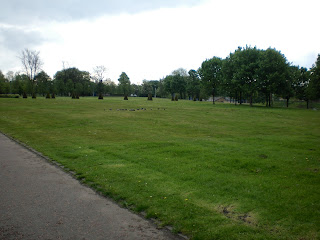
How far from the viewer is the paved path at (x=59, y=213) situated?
452cm

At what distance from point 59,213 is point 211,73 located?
6975 cm

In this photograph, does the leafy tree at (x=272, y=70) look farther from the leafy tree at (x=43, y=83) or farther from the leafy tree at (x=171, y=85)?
the leafy tree at (x=43, y=83)

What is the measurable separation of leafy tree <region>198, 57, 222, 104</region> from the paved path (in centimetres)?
6618

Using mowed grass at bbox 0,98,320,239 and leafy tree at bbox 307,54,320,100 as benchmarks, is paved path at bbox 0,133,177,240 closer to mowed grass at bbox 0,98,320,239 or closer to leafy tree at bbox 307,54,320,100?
mowed grass at bbox 0,98,320,239

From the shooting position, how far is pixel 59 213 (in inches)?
208

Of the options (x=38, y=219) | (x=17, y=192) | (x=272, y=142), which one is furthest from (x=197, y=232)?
(x=272, y=142)

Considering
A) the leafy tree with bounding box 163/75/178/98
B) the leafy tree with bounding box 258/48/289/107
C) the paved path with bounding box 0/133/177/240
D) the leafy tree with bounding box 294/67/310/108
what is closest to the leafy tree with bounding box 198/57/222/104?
the leafy tree with bounding box 258/48/289/107

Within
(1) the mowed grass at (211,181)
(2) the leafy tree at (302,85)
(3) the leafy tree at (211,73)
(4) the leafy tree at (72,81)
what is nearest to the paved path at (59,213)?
(1) the mowed grass at (211,181)

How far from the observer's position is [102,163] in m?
9.23

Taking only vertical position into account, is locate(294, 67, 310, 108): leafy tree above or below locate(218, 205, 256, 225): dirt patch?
above

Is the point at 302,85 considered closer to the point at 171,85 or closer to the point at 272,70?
the point at 272,70

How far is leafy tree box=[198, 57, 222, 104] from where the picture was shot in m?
70.1

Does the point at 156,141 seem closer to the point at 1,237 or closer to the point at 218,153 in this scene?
the point at 218,153

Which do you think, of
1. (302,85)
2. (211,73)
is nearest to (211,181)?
(211,73)
